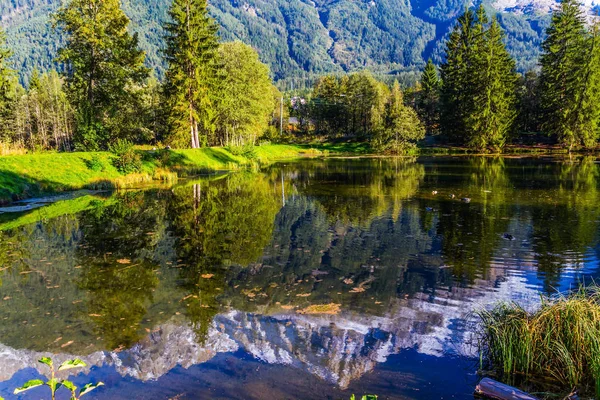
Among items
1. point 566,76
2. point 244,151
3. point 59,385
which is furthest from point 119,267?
point 566,76

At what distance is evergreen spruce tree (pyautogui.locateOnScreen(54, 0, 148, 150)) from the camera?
120 ft

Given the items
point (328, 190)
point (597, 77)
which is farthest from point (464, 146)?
point (328, 190)

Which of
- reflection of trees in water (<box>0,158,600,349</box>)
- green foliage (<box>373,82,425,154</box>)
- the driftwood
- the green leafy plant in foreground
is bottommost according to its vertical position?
the driftwood

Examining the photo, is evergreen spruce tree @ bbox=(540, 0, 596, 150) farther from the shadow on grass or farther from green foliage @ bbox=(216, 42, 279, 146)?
the shadow on grass

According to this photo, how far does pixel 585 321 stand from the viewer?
6320mm

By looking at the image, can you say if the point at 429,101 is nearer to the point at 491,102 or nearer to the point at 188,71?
the point at 491,102

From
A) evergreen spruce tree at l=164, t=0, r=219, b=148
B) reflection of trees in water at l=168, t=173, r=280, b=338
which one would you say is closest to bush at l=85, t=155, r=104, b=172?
reflection of trees in water at l=168, t=173, r=280, b=338

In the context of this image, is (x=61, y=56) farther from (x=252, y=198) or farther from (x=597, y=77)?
(x=597, y=77)

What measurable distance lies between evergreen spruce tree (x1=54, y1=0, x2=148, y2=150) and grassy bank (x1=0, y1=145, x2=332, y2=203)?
18.2 ft

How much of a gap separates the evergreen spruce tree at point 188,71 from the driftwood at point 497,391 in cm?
4365

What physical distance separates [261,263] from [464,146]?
7226 centimetres

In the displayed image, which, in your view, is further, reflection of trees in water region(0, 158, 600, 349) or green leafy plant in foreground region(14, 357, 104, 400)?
reflection of trees in water region(0, 158, 600, 349)

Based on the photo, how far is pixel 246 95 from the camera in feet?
207

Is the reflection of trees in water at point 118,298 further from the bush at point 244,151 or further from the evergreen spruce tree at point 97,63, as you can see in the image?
the bush at point 244,151
